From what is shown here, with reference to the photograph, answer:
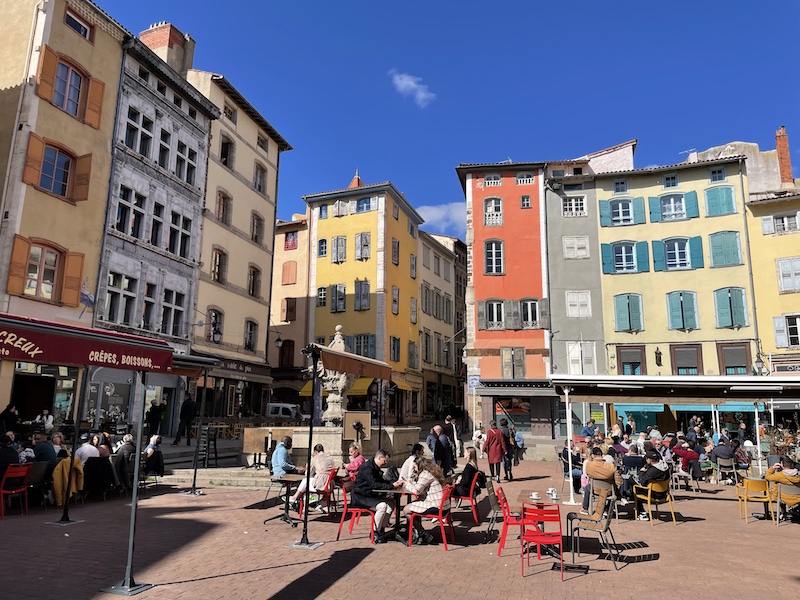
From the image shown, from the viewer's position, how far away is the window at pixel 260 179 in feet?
106

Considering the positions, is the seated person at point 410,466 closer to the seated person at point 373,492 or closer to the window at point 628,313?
the seated person at point 373,492

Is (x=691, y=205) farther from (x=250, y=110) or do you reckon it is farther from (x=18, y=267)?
(x=18, y=267)

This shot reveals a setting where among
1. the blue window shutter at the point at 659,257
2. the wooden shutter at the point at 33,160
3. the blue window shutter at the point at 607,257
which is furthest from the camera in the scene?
the blue window shutter at the point at 607,257

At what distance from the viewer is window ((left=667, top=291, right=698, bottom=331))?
96.0 feet

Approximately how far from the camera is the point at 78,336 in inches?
245

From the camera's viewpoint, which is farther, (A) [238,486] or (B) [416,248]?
(B) [416,248]

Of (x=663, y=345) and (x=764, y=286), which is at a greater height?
(x=764, y=286)

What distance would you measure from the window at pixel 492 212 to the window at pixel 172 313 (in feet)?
55.9

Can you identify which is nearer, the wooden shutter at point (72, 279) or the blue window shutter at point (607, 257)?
the wooden shutter at point (72, 279)

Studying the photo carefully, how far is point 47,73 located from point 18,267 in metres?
6.64

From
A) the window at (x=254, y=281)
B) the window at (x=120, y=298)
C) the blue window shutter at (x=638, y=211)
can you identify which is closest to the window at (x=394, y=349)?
the window at (x=254, y=281)

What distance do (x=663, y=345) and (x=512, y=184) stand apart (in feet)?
39.3

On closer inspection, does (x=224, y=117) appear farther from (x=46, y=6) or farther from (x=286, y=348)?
(x=286, y=348)

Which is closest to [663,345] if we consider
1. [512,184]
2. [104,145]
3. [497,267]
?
[497,267]
